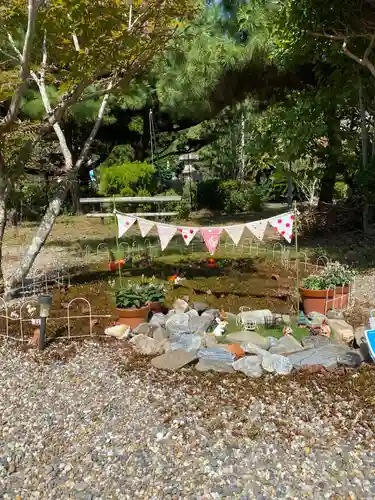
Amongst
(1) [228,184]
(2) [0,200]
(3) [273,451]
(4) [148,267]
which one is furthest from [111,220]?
(3) [273,451]

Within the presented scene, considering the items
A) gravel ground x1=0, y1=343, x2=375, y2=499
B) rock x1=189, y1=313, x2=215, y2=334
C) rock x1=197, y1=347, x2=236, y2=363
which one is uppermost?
rock x1=189, y1=313, x2=215, y2=334

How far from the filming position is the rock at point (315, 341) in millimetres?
4777

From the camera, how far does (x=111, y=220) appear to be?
1678cm

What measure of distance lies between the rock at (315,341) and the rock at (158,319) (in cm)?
149

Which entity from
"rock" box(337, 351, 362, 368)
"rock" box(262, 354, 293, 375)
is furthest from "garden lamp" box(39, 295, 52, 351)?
"rock" box(337, 351, 362, 368)

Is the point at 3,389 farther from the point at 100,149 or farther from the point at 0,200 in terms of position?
the point at 100,149

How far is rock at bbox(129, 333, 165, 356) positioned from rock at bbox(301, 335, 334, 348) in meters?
1.38

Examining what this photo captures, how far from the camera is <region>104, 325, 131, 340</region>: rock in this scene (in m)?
5.23

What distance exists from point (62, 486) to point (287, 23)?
879 cm

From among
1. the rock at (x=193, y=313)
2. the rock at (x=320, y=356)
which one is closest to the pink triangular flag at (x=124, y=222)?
the rock at (x=193, y=313)

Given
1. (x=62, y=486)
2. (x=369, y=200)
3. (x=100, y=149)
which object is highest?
(x=100, y=149)

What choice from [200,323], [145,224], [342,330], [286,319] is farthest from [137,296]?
[342,330]

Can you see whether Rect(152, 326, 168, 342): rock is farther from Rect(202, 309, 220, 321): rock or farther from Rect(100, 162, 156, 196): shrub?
Rect(100, 162, 156, 196): shrub

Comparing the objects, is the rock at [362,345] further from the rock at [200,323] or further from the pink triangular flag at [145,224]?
the pink triangular flag at [145,224]
